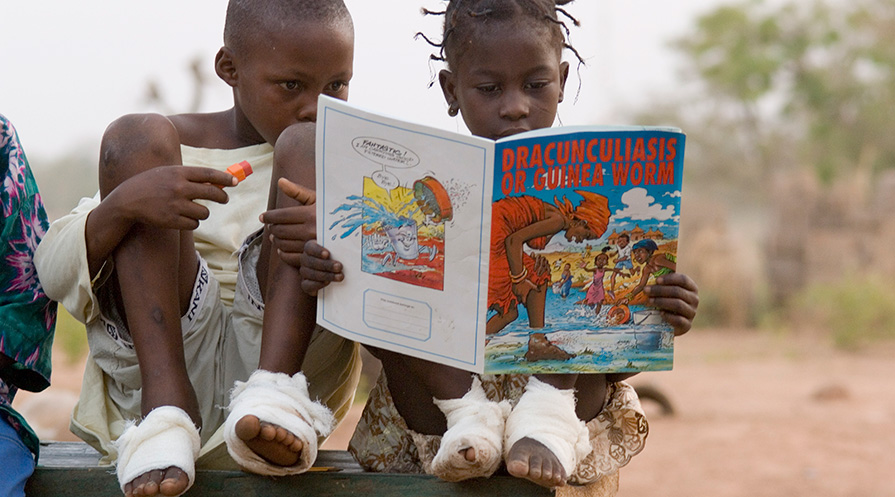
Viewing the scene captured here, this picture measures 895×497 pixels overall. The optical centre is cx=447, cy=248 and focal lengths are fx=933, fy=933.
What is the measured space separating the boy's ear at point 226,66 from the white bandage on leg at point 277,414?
84 centimetres

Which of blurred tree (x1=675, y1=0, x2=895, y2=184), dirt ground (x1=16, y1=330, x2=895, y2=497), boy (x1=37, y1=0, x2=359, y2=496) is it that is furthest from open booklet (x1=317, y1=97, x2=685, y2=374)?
blurred tree (x1=675, y1=0, x2=895, y2=184)

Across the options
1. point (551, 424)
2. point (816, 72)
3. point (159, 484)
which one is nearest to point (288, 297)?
point (159, 484)

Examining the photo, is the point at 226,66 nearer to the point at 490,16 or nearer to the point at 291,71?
the point at 291,71

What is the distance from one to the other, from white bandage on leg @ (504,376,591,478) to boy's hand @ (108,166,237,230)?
2.06ft

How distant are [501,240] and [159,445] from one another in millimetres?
629

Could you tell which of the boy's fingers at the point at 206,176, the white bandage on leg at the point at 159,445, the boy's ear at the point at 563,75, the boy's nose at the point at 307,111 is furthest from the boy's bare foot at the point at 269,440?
the boy's ear at the point at 563,75

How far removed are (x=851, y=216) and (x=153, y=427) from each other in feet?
32.7

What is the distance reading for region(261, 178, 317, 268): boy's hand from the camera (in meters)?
1.60

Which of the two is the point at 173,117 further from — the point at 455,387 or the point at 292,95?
the point at 455,387

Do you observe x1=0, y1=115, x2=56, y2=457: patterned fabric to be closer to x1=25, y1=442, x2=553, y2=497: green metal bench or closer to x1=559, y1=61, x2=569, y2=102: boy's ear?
x1=25, y1=442, x2=553, y2=497: green metal bench

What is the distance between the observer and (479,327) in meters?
1.54

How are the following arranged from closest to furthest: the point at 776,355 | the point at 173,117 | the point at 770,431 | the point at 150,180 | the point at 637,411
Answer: the point at 150,180
the point at 637,411
the point at 173,117
the point at 770,431
the point at 776,355

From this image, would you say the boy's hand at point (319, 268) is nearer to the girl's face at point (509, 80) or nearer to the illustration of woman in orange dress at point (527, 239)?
the illustration of woman in orange dress at point (527, 239)

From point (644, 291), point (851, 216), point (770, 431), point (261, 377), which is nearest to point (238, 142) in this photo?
point (261, 377)
